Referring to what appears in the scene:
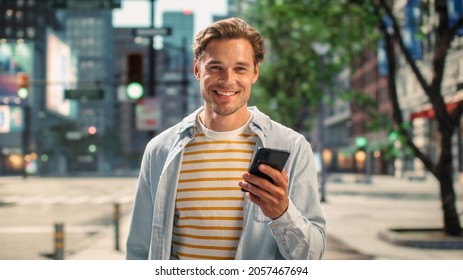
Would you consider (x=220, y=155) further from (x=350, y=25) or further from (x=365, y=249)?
(x=350, y=25)

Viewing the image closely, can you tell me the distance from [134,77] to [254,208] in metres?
12.2

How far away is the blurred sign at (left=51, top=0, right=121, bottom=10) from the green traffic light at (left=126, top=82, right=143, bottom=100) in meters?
2.38

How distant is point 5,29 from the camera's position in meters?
90.0

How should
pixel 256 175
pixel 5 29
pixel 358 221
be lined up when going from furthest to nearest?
pixel 5 29 → pixel 358 221 → pixel 256 175

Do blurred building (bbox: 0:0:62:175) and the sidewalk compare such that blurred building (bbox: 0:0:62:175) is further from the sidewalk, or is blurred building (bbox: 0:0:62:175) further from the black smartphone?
the black smartphone

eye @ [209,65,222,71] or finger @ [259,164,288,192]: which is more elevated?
eye @ [209,65,222,71]

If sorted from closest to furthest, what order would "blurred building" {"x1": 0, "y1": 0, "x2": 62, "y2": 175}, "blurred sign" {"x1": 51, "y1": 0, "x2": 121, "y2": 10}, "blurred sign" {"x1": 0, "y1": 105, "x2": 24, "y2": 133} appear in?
"blurred sign" {"x1": 51, "y1": 0, "x2": 121, "y2": 10}, "blurred building" {"x1": 0, "y1": 0, "x2": 62, "y2": 175}, "blurred sign" {"x1": 0, "y1": 105, "x2": 24, "y2": 133}

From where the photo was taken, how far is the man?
9.04 ft

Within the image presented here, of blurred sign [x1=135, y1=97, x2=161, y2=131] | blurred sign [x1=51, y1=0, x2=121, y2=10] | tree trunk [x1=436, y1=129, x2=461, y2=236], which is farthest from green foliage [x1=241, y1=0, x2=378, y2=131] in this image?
blurred sign [x1=51, y1=0, x2=121, y2=10]

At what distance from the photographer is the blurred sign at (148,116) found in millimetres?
14513

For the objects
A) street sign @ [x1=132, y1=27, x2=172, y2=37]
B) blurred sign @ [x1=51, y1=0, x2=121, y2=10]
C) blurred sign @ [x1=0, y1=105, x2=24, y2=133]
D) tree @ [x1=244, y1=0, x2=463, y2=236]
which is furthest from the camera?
blurred sign @ [x1=0, y1=105, x2=24, y2=133]

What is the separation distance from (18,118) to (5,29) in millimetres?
23666

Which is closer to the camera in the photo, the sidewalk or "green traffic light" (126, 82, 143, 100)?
the sidewalk
